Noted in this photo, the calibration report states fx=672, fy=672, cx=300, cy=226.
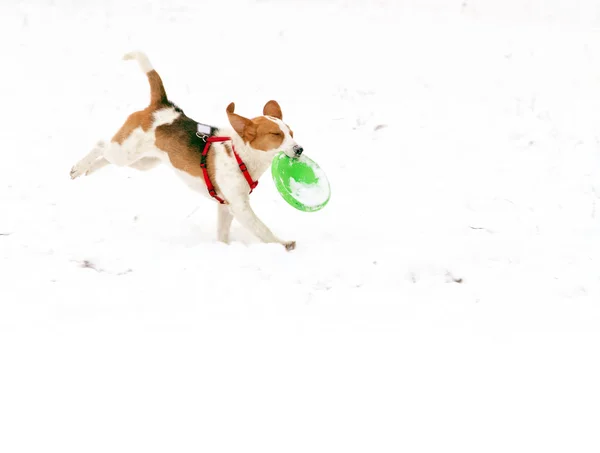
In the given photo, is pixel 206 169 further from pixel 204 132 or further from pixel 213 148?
pixel 204 132

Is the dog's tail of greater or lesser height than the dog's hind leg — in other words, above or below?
above

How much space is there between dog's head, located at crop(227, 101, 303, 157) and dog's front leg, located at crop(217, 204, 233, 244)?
69cm

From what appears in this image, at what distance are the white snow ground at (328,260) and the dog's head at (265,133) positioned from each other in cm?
76

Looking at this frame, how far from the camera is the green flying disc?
514cm

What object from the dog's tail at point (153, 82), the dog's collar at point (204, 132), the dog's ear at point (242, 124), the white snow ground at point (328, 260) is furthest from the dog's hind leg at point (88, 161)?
the dog's ear at point (242, 124)

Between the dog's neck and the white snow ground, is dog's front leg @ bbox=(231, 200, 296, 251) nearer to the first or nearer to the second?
the white snow ground

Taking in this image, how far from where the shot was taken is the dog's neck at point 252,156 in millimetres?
5049

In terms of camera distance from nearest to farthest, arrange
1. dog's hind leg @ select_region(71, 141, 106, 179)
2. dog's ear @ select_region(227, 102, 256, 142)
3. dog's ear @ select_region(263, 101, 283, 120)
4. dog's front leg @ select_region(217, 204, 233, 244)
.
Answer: dog's ear @ select_region(227, 102, 256, 142), dog's ear @ select_region(263, 101, 283, 120), dog's front leg @ select_region(217, 204, 233, 244), dog's hind leg @ select_region(71, 141, 106, 179)

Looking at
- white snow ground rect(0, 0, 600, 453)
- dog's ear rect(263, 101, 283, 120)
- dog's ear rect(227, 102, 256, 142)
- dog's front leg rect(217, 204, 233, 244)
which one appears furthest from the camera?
dog's front leg rect(217, 204, 233, 244)

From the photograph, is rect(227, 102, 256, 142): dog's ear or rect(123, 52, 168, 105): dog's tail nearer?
rect(227, 102, 256, 142): dog's ear

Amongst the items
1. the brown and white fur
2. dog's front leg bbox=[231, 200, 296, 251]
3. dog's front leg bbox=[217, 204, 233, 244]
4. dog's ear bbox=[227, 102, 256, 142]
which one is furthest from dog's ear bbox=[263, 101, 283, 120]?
dog's front leg bbox=[217, 204, 233, 244]

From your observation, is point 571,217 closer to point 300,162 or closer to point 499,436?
point 300,162

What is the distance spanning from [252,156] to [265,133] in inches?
10.4

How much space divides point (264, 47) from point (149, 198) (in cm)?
462
